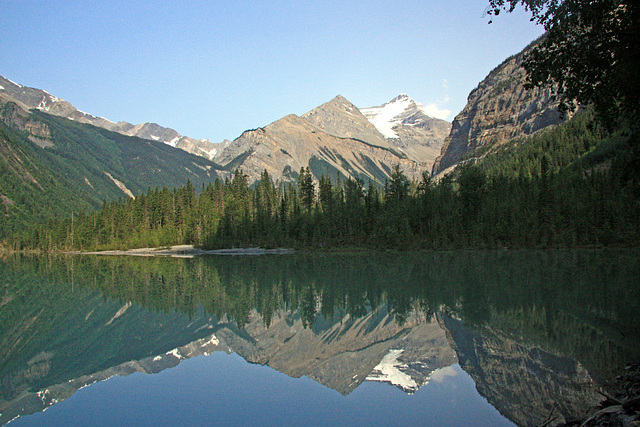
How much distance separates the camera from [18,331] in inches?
874

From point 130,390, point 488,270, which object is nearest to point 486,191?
point 488,270

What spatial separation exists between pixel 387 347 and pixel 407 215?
7582cm

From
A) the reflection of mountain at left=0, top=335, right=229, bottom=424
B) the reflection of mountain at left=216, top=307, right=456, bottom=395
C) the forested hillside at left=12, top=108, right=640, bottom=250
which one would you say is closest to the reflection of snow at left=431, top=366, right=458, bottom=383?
the reflection of mountain at left=216, top=307, right=456, bottom=395

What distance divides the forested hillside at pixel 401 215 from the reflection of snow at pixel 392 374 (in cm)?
5570

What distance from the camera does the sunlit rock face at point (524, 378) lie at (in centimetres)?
1016

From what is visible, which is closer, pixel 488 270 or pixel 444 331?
pixel 444 331

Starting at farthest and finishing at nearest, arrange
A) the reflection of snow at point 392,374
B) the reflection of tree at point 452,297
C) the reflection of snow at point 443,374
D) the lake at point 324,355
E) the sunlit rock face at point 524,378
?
the reflection of tree at point 452,297 < the reflection of snow at point 443,374 < the reflection of snow at point 392,374 < the lake at point 324,355 < the sunlit rock face at point 524,378

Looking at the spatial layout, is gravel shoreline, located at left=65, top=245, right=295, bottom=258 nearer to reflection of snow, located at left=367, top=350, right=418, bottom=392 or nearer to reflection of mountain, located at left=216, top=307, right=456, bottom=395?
reflection of mountain, located at left=216, top=307, right=456, bottom=395

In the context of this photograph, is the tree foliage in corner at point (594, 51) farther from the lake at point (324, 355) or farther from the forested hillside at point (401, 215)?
the forested hillside at point (401, 215)

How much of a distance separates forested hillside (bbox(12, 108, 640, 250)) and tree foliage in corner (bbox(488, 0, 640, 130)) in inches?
1897

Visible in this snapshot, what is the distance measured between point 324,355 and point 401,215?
249 ft

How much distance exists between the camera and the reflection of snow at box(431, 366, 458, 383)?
44.7 feet

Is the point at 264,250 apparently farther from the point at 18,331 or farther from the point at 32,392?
the point at 32,392

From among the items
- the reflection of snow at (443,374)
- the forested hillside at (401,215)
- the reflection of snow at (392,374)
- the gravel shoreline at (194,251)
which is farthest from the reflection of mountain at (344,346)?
the gravel shoreline at (194,251)
